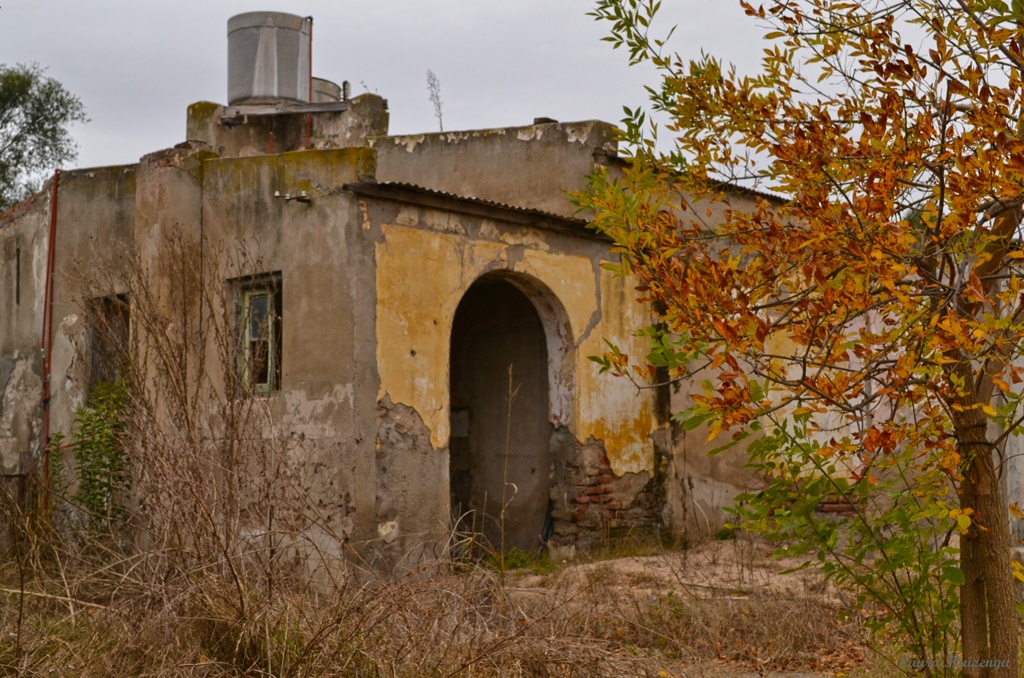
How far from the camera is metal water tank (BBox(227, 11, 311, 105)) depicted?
46.6ft

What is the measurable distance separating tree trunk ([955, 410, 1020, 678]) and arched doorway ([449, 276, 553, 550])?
761cm

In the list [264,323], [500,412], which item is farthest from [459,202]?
[500,412]

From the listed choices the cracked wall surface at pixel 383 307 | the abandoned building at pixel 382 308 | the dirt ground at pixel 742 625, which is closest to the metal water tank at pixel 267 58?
the abandoned building at pixel 382 308

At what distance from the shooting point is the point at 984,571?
430cm

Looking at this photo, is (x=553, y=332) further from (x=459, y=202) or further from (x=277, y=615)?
(x=277, y=615)

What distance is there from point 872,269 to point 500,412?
9132 mm

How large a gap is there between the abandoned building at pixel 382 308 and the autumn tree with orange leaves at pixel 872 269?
3689 mm

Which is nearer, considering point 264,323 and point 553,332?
point 264,323

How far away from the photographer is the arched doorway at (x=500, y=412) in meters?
12.2

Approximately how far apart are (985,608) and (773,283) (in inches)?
57.0


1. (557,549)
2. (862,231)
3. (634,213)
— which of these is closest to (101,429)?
(557,549)

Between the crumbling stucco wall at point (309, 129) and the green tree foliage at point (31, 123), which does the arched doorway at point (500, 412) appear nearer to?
the crumbling stucco wall at point (309, 129)

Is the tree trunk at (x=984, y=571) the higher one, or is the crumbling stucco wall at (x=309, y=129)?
the crumbling stucco wall at (x=309, y=129)

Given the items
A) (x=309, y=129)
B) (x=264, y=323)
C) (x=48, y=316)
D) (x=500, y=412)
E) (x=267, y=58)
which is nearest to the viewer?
(x=264, y=323)
